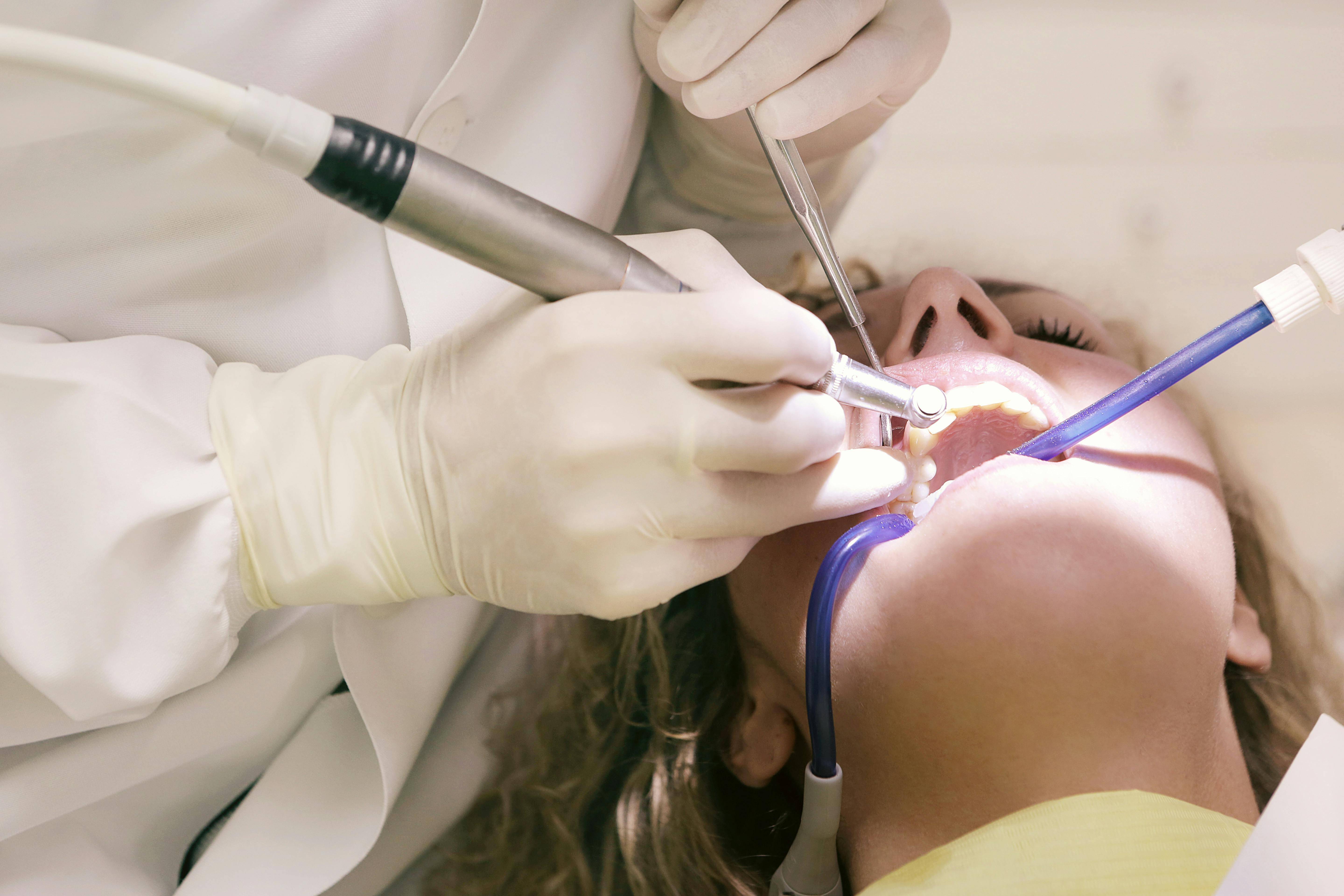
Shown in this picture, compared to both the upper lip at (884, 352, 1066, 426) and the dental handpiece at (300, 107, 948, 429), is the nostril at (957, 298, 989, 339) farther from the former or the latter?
the dental handpiece at (300, 107, 948, 429)

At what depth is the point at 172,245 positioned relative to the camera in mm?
936

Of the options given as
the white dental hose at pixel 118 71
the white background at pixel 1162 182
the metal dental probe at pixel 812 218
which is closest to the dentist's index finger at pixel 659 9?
the metal dental probe at pixel 812 218

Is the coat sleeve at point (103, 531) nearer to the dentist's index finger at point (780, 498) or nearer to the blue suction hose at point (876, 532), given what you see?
the dentist's index finger at point (780, 498)

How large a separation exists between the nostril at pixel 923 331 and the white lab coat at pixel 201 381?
0.48 meters

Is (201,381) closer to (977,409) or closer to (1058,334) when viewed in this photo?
(977,409)

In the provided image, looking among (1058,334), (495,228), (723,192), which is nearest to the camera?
(495,228)

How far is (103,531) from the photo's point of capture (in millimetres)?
758

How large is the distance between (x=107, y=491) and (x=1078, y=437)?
3.15ft

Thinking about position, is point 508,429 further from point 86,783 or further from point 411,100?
point 86,783

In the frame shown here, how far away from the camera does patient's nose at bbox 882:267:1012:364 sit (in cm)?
107

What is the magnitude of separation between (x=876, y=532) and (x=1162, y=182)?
1270 mm

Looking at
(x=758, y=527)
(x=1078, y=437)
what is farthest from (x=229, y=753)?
(x=1078, y=437)

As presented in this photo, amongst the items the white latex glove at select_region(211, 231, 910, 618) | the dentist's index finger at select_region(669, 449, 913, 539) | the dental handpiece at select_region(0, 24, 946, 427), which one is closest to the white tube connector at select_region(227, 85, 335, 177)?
the dental handpiece at select_region(0, 24, 946, 427)

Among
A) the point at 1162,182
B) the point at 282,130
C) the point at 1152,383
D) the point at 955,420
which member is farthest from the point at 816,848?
the point at 1162,182
